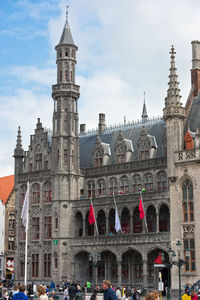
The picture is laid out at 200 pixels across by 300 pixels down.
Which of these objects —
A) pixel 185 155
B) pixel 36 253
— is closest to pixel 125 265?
pixel 36 253

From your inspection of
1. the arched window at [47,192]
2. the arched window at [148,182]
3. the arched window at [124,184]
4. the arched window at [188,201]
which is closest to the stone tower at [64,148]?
the arched window at [47,192]

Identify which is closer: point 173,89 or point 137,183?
point 173,89

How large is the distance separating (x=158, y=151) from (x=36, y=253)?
17496 millimetres

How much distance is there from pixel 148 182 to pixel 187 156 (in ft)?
29.4

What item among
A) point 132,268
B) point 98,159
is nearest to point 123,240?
point 132,268

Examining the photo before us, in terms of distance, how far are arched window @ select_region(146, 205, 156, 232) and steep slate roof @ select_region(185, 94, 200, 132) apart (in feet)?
30.6

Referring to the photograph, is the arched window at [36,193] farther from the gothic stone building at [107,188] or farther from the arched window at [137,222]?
the arched window at [137,222]

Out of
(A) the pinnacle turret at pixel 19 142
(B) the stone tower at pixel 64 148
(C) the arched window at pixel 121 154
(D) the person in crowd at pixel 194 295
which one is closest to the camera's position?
(D) the person in crowd at pixel 194 295

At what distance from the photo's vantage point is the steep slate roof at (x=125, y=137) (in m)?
55.8

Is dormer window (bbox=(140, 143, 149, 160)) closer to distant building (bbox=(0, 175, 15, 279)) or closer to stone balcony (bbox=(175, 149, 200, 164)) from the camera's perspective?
stone balcony (bbox=(175, 149, 200, 164))

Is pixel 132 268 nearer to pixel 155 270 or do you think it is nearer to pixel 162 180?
pixel 155 270

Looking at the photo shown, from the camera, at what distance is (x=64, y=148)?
2261 inches

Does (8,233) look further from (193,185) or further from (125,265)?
(193,185)

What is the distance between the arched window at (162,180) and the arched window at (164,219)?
2.21 meters
